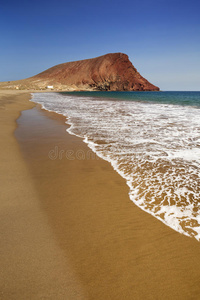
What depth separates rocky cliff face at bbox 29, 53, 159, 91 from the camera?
11350 centimetres

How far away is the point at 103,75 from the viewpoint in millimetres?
114688

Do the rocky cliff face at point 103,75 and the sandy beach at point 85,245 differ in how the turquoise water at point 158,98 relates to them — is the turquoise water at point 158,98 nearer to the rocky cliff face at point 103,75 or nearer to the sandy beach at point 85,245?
the sandy beach at point 85,245

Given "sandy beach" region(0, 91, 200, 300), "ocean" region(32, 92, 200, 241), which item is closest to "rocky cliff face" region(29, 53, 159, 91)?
"ocean" region(32, 92, 200, 241)

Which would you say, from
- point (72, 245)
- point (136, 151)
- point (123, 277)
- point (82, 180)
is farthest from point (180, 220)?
point (136, 151)

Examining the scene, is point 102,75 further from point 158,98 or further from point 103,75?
point 158,98

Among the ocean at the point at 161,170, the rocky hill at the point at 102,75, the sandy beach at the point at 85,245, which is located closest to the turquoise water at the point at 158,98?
the ocean at the point at 161,170

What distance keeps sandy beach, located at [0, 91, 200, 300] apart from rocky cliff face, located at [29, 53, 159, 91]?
11419 centimetres

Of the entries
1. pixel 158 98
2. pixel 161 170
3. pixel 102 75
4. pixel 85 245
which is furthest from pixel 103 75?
pixel 85 245

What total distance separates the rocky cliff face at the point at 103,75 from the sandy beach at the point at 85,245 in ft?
375

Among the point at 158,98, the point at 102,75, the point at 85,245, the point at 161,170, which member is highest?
the point at 102,75

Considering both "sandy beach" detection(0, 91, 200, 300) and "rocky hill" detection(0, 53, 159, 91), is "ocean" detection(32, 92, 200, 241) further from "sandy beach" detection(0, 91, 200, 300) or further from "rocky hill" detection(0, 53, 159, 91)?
"rocky hill" detection(0, 53, 159, 91)

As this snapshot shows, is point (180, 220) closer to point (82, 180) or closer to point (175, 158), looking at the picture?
point (82, 180)

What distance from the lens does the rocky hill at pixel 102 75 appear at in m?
113

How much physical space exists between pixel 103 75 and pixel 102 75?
26.2 inches
